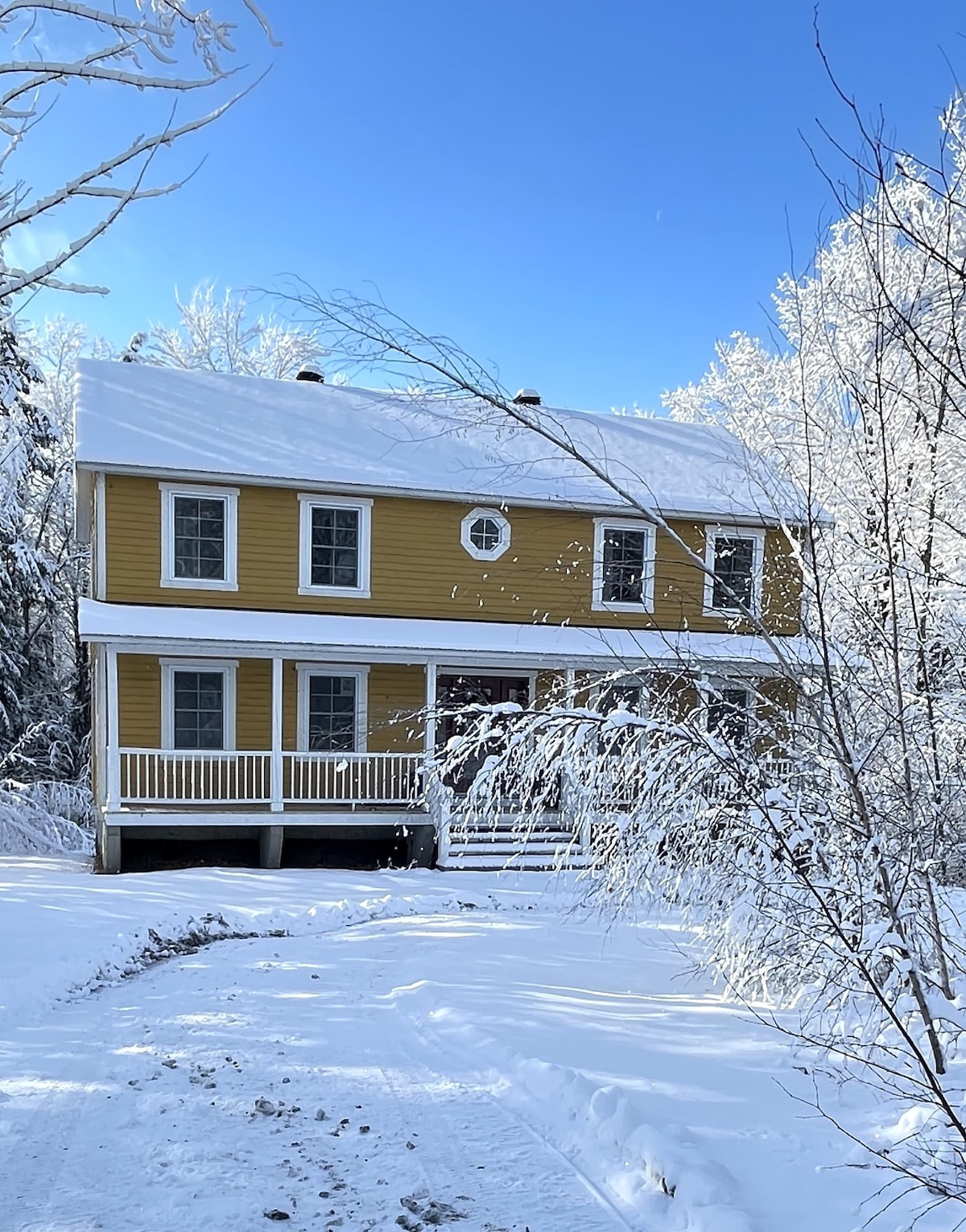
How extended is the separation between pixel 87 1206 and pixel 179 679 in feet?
36.7

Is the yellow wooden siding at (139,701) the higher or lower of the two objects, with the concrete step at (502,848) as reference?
higher

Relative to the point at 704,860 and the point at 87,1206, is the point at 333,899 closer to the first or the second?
the point at 704,860

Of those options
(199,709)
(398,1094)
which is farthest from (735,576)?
(199,709)

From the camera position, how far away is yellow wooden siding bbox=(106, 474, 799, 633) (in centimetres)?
1371

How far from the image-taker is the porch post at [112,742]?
12469 mm

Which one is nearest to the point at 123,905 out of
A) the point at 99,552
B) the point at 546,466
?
the point at 99,552

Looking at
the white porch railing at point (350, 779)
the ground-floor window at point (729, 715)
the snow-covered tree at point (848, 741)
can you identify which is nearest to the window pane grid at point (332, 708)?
the white porch railing at point (350, 779)

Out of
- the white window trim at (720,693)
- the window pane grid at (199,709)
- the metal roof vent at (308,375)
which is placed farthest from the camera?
the metal roof vent at (308,375)

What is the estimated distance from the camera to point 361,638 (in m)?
13.5

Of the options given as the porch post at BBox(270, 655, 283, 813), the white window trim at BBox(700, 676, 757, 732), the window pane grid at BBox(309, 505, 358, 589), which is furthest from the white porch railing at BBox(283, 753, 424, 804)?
the white window trim at BBox(700, 676, 757, 732)

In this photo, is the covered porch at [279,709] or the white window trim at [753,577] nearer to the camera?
the white window trim at [753,577]

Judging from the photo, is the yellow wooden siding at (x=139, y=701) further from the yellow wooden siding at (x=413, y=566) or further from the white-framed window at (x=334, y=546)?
the white-framed window at (x=334, y=546)

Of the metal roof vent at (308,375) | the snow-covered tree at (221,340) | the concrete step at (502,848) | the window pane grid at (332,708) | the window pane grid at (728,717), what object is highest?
the snow-covered tree at (221,340)

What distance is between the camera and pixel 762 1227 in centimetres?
332
